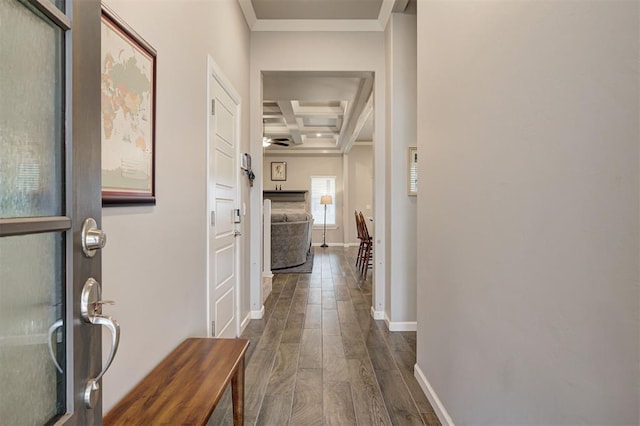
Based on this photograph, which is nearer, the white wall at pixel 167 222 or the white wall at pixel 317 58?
the white wall at pixel 167 222

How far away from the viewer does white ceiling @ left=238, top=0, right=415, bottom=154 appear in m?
3.28

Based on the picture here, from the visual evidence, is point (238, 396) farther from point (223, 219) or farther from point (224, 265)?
point (223, 219)

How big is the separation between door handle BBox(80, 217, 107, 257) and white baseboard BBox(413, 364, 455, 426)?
1.73 metres

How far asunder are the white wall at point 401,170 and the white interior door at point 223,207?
56.6 inches

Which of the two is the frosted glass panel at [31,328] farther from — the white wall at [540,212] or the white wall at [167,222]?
the white wall at [540,212]

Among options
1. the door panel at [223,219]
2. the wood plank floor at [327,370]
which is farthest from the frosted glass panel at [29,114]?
the door panel at [223,219]

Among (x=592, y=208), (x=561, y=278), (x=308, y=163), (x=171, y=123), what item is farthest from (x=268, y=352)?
(x=308, y=163)

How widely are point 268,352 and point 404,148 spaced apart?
216 cm

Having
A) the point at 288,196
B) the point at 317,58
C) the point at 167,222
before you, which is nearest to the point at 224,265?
the point at 167,222

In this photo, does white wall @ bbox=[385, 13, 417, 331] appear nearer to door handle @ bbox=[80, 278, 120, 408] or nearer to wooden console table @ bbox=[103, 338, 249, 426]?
wooden console table @ bbox=[103, 338, 249, 426]

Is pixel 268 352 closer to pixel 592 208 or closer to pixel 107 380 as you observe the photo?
pixel 107 380

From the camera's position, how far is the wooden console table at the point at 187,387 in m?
1.15

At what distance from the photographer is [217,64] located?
2420 mm

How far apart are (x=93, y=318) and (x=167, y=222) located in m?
1.00
